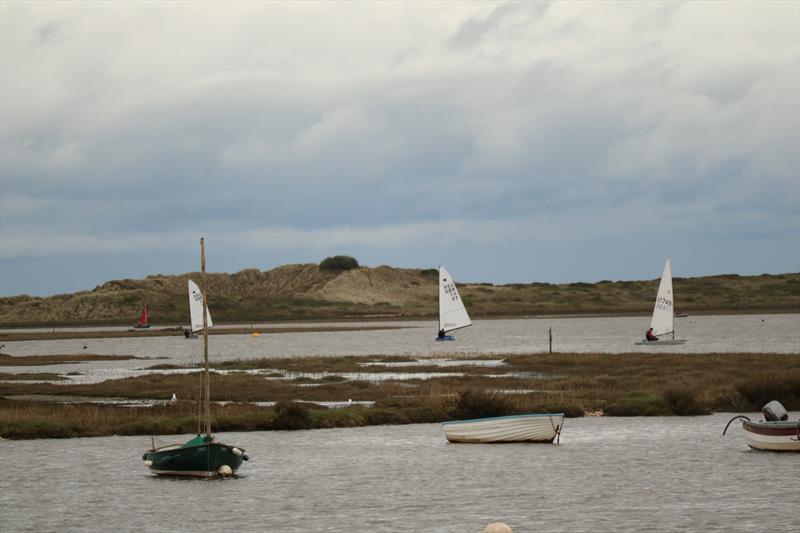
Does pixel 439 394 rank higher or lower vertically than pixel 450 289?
lower

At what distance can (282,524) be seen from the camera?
3262 centimetres

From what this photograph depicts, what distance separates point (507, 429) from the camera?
45.6 meters

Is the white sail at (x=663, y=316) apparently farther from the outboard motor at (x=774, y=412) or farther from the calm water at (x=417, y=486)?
the outboard motor at (x=774, y=412)

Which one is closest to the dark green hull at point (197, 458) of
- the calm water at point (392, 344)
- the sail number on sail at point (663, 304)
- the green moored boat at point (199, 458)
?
the green moored boat at point (199, 458)

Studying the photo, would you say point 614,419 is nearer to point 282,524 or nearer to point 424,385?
point 424,385

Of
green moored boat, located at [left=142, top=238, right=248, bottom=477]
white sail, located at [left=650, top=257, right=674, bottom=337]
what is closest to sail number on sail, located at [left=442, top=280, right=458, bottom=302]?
white sail, located at [left=650, top=257, right=674, bottom=337]

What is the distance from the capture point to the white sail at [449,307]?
119062 mm

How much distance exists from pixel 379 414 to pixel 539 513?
64.3 ft

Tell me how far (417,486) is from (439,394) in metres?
19.3

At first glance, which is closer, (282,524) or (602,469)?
(282,524)

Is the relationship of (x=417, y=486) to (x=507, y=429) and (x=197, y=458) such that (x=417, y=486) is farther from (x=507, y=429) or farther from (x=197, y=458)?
(x=507, y=429)

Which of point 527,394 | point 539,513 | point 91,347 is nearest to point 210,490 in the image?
point 539,513

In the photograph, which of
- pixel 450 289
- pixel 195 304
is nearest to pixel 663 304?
pixel 450 289

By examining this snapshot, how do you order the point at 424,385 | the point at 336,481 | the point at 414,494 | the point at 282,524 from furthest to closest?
the point at 424,385
the point at 336,481
the point at 414,494
the point at 282,524
